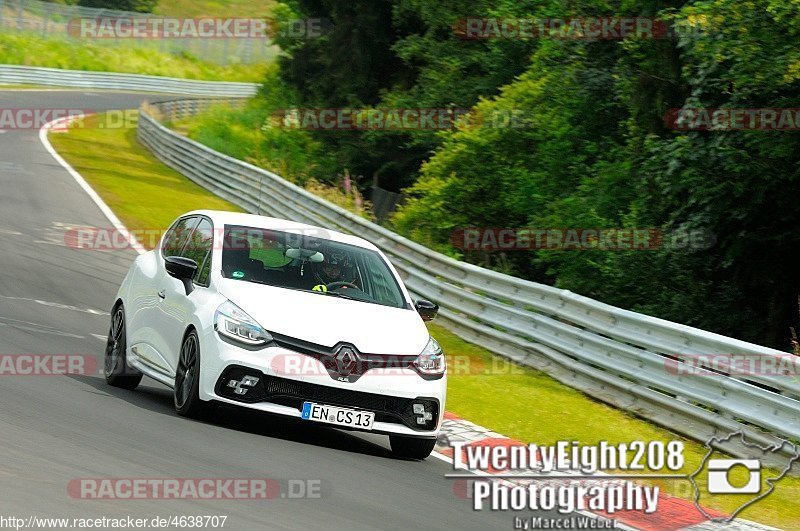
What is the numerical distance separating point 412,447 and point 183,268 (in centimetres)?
228

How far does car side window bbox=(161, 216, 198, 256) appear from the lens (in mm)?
11422

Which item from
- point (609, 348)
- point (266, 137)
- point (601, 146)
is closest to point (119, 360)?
point (609, 348)

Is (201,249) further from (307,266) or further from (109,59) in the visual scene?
(109,59)

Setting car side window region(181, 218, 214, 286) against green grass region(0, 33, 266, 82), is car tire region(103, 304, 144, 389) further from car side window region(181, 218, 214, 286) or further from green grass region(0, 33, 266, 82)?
green grass region(0, 33, 266, 82)

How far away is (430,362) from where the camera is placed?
992 cm

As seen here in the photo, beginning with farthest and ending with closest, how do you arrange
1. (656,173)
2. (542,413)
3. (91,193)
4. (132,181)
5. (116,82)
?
1. (116,82)
2. (132,181)
3. (91,193)
4. (656,173)
5. (542,413)

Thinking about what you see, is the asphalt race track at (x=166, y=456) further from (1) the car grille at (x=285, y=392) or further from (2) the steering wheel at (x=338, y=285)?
(2) the steering wheel at (x=338, y=285)

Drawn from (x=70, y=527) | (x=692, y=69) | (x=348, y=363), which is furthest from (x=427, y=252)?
(x=70, y=527)

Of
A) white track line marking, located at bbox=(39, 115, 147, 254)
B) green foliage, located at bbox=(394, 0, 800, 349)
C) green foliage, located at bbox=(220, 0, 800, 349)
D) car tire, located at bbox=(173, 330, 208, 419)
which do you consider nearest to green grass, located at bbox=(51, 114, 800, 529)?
car tire, located at bbox=(173, 330, 208, 419)

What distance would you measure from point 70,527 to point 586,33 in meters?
19.6

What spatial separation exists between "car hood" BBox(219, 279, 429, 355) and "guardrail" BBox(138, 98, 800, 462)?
3237 mm

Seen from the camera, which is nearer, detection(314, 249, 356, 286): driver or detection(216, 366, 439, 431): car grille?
detection(216, 366, 439, 431): car grille

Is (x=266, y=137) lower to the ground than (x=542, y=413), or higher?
higher

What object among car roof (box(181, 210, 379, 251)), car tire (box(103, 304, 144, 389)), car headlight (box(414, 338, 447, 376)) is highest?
car roof (box(181, 210, 379, 251))
